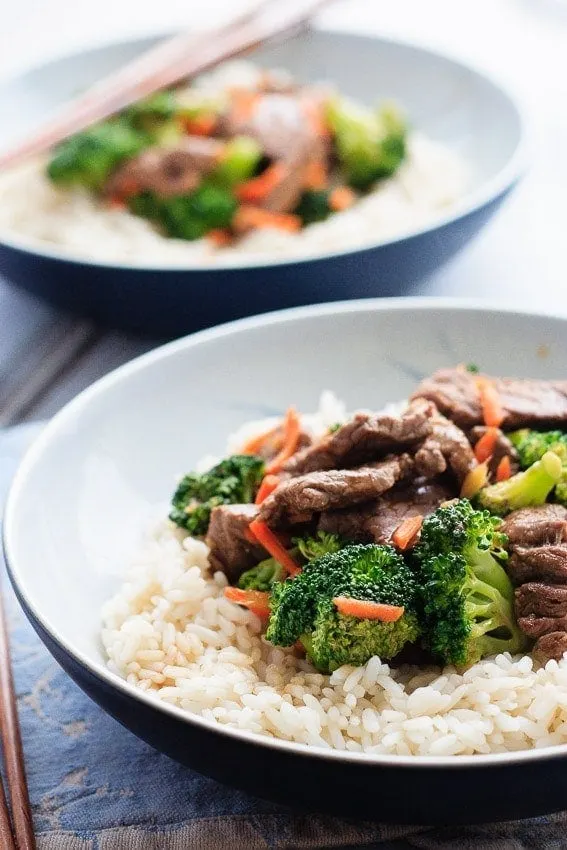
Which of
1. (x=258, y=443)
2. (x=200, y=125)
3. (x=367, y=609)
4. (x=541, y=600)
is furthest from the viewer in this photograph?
(x=200, y=125)

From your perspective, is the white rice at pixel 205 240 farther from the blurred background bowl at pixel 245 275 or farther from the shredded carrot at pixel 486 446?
the shredded carrot at pixel 486 446

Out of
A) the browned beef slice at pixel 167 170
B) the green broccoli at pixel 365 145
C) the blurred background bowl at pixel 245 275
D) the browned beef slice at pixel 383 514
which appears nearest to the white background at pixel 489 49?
the blurred background bowl at pixel 245 275

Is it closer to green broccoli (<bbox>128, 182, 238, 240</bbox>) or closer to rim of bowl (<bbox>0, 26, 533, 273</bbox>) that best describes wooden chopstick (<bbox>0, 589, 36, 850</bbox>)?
rim of bowl (<bbox>0, 26, 533, 273</bbox>)

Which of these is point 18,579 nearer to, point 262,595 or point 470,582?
point 262,595

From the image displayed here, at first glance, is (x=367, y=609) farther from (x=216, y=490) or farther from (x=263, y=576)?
(x=216, y=490)

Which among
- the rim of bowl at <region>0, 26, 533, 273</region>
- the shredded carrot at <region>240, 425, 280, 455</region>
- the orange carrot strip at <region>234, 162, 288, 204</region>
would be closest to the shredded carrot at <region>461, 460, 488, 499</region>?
the shredded carrot at <region>240, 425, 280, 455</region>

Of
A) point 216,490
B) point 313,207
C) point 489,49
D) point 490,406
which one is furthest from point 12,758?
point 489,49

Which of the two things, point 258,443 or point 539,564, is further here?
point 258,443

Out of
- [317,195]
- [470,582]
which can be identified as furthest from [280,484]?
[317,195]

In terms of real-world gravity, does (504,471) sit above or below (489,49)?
above
